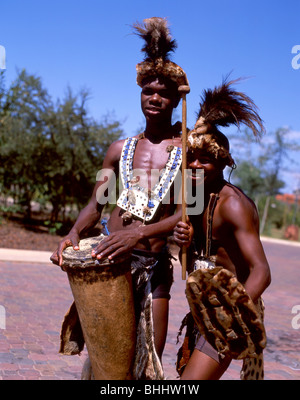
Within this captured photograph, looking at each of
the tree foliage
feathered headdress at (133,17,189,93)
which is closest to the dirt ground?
the tree foliage

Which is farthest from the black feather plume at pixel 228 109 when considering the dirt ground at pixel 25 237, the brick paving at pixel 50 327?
the dirt ground at pixel 25 237

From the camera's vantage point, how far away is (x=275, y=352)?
19.6 ft

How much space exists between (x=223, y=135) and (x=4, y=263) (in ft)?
28.2

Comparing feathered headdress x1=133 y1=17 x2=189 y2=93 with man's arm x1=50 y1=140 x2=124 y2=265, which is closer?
feathered headdress x1=133 y1=17 x2=189 y2=93

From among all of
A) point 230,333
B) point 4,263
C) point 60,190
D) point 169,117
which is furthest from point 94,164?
point 230,333

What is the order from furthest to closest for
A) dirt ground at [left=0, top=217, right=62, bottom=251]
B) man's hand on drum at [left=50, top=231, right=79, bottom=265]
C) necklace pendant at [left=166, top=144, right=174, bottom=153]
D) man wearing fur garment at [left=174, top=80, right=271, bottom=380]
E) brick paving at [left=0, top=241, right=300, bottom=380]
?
1. dirt ground at [left=0, top=217, right=62, bottom=251]
2. brick paving at [left=0, top=241, right=300, bottom=380]
3. necklace pendant at [left=166, top=144, right=174, bottom=153]
4. man's hand on drum at [left=50, top=231, right=79, bottom=265]
5. man wearing fur garment at [left=174, top=80, right=271, bottom=380]

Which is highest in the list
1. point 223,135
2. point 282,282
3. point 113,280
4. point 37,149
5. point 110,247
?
point 37,149

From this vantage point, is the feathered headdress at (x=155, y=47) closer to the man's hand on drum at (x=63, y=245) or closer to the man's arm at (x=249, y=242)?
the man's arm at (x=249, y=242)

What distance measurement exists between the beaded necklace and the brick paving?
220 centimetres

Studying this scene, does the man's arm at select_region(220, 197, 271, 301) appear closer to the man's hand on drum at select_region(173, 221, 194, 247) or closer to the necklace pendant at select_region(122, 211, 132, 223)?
the man's hand on drum at select_region(173, 221, 194, 247)

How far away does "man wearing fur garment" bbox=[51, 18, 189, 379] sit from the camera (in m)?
2.85

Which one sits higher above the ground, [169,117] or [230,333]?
[169,117]

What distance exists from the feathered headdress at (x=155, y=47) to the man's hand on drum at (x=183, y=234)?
2.86 ft
